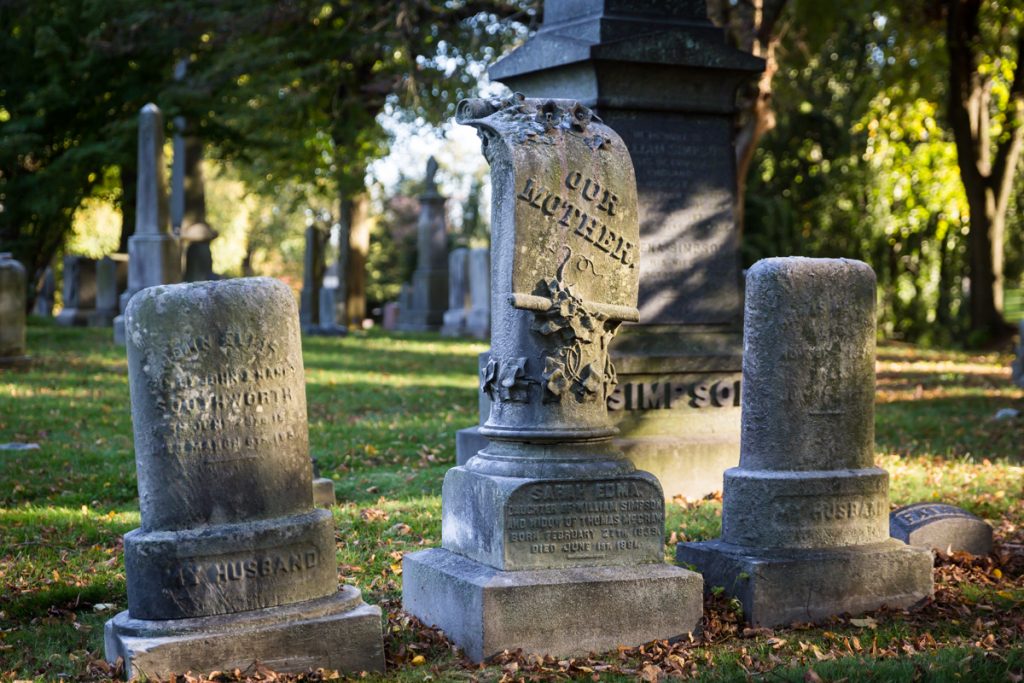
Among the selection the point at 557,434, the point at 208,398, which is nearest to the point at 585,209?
the point at 557,434

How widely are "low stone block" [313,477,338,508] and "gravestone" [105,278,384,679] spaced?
3.25 meters

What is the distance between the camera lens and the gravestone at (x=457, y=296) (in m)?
28.8

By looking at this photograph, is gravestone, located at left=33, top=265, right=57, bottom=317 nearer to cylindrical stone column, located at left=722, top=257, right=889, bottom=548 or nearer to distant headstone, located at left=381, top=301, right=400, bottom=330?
distant headstone, located at left=381, top=301, right=400, bottom=330

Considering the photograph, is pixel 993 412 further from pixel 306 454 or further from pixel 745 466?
pixel 306 454

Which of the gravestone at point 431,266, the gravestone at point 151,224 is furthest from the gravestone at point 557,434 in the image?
the gravestone at point 431,266

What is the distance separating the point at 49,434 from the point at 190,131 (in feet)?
55.7

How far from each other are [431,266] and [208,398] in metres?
25.1

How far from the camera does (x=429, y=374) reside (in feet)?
56.7

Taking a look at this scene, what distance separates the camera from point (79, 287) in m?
27.2

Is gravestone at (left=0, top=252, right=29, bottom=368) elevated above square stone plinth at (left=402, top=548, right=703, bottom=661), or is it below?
above

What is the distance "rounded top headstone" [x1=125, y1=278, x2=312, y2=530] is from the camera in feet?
17.1

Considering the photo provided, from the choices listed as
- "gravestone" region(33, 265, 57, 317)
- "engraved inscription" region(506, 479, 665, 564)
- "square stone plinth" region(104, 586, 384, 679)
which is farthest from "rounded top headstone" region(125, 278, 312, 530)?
"gravestone" region(33, 265, 57, 317)

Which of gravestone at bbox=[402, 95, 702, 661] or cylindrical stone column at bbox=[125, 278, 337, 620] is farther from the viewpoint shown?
gravestone at bbox=[402, 95, 702, 661]

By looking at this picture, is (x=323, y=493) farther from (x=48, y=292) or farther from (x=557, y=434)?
(x=48, y=292)
